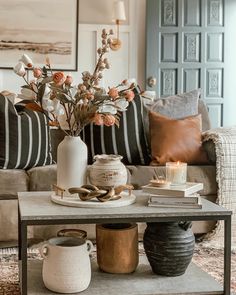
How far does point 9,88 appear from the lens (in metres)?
5.63

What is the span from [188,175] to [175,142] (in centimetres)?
26

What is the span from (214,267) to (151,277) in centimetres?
66

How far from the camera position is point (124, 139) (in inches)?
143

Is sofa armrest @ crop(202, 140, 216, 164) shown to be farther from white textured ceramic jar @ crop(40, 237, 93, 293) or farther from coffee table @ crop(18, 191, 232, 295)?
white textured ceramic jar @ crop(40, 237, 93, 293)

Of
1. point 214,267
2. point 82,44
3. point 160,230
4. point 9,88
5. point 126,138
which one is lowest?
point 214,267

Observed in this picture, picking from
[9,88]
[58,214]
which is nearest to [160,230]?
[58,214]

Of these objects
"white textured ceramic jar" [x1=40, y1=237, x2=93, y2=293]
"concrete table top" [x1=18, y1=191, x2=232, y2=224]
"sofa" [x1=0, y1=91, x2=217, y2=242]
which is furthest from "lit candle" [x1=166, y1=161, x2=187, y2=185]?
"sofa" [x1=0, y1=91, x2=217, y2=242]

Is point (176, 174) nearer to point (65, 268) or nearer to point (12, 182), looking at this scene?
point (65, 268)

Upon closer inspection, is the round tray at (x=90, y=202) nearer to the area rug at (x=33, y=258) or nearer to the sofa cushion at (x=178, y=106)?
the area rug at (x=33, y=258)

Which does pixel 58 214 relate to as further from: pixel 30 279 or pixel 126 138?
pixel 126 138

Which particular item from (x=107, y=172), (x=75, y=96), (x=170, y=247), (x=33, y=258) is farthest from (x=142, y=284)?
(x=33, y=258)

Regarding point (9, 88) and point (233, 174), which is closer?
point (233, 174)

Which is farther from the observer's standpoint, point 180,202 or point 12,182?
point 12,182

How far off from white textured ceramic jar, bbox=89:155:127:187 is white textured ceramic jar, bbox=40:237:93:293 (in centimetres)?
27
